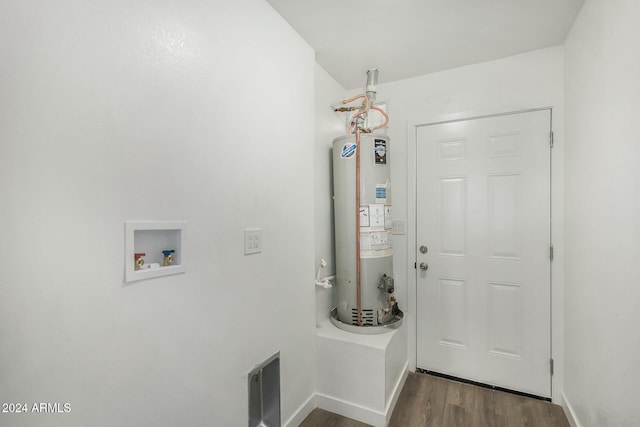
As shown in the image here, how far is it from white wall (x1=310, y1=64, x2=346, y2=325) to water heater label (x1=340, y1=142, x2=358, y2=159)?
8.0 inches

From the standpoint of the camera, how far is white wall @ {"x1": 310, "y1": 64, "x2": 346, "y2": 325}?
7.31 feet

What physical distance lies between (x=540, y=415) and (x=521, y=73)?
Result: 2.29 meters

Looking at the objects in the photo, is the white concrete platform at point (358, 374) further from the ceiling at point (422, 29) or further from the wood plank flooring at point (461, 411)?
the ceiling at point (422, 29)

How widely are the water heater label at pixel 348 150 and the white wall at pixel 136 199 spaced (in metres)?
0.59

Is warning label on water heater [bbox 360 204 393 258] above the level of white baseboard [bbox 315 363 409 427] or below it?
above

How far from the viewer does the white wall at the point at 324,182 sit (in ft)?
7.31

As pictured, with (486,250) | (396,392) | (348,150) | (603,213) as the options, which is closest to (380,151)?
(348,150)

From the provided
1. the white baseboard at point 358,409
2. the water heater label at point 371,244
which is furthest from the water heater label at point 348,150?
the white baseboard at point 358,409

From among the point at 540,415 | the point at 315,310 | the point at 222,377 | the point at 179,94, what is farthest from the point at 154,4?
the point at 540,415

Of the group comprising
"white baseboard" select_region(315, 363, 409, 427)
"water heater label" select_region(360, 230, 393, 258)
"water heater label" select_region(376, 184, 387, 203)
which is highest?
"water heater label" select_region(376, 184, 387, 203)

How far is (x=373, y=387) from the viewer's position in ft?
6.08

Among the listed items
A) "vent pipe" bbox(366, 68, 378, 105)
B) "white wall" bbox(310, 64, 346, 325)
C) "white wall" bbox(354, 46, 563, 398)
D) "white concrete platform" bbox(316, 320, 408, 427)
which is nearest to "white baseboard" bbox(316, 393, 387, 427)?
"white concrete platform" bbox(316, 320, 408, 427)

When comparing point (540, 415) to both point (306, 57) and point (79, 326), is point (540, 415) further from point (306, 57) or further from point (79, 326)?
point (306, 57)

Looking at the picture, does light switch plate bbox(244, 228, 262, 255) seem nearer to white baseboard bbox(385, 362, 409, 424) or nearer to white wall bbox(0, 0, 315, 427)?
white wall bbox(0, 0, 315, 427)
